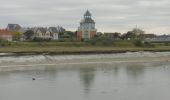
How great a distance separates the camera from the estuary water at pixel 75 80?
34625mm

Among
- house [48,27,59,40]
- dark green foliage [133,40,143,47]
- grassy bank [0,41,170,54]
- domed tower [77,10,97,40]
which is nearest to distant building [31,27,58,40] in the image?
house [48,27,59,40]

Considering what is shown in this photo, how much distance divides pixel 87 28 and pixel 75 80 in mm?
76585

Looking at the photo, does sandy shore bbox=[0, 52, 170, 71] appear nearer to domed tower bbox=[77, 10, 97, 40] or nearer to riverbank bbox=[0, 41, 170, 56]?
riverbank bbox=[0, 41, 170, 56]

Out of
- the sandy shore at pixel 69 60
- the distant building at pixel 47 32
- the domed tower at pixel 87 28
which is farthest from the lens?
the distant building at pixel 47 32

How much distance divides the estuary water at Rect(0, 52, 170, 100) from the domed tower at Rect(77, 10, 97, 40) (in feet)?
154

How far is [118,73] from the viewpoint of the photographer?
53156 mm

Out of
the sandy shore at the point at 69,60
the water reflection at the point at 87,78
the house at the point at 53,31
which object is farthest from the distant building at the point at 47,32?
the water reflection at the point at 87,78

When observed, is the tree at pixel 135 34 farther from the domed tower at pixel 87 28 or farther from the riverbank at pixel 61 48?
the riverbank at pixel 61 48

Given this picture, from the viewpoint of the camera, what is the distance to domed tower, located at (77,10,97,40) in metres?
121

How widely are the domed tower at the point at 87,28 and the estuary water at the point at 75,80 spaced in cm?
4707

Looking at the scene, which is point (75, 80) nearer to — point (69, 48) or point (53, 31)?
point (69, 48)

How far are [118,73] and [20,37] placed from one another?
249 feet

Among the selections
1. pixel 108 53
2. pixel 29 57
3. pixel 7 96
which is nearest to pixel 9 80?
pixel 7 96

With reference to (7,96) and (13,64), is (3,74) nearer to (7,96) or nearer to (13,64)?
(13,64)
